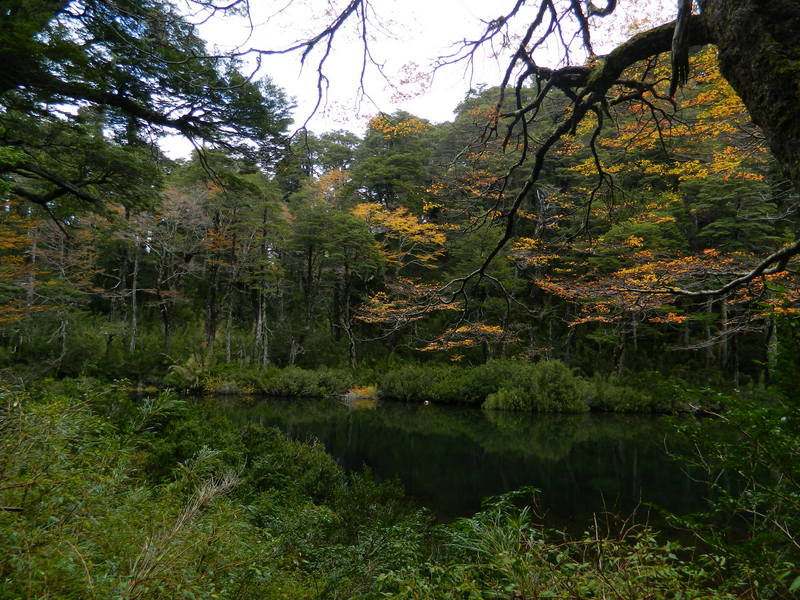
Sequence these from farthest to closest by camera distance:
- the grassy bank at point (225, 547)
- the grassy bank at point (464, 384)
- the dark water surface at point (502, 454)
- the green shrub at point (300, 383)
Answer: the green shrub at point (300, 383) < the grassy bank at point (464, 384) < the dark water surface at point (502, 454) < the grassy bank at point (225, 547)

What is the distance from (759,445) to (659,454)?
1024 cm

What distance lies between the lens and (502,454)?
9719 mm

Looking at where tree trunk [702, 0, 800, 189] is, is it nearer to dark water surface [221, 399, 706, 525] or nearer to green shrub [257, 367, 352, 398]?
dark water surface [221, 399, 706, 525]

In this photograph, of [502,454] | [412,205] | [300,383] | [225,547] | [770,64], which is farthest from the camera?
[412,205]

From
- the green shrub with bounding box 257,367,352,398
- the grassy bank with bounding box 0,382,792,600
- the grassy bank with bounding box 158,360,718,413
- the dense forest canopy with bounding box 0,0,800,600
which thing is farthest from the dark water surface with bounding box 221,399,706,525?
the green shrub with bounding box 257,367,352,398

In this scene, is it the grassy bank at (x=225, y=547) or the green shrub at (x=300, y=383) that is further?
the green shrub at (x=300, y=383)

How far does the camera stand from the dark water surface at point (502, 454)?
6941mm

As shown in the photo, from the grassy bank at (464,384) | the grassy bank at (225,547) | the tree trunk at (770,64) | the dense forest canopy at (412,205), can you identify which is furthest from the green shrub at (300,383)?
the tree trunk at (770,64)

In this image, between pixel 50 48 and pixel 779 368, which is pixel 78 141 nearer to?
pixel 50 48

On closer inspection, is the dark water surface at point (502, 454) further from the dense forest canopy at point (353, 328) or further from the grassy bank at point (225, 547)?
the grassy bank at point (225, 547)

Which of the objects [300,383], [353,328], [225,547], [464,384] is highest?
[225,547]

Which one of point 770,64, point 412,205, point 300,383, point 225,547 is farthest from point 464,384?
point 770,64

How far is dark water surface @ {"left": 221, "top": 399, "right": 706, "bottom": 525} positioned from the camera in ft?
22.8

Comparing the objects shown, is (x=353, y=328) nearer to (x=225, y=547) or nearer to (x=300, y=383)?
(x=300, y=383)
